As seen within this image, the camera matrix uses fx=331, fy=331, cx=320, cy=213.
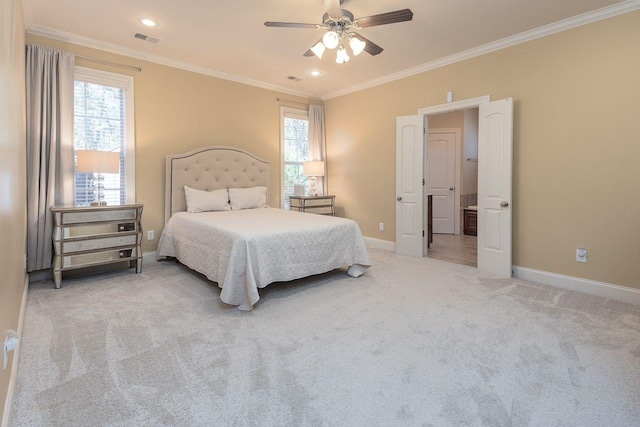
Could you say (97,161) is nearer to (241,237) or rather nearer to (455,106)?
(241,237)

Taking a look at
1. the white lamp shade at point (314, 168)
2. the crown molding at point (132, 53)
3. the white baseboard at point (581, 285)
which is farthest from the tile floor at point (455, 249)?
the crown molding at point (132, 53)

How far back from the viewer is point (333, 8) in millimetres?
2582

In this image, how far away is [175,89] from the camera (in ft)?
14.6

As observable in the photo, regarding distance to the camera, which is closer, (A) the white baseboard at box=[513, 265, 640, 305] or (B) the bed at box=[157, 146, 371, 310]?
(B) the bed at box=[157, 146, 371, 310]

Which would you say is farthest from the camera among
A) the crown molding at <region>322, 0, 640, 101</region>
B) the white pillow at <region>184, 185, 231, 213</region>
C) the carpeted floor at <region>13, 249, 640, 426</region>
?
the white pillow at <region>184, 185, 231, 213</region>

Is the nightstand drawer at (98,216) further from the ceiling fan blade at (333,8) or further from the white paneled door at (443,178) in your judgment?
the white paneled door at (443,178)

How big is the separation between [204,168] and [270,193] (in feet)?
3.94

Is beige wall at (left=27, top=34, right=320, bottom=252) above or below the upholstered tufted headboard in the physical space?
above

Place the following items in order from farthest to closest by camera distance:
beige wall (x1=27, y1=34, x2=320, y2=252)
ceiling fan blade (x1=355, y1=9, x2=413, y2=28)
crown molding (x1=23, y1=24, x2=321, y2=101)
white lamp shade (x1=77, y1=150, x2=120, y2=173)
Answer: beige wall (x1=27, y1=34, x2=320, y2=252) < crown molding (x1=23, y1=24, x2=321, y2=101) < white lamp shade (x1=77, y1=150, x2=120, y2=173) < ceiling fan blade (x1=355, y1=9, x2=413, y2=28)

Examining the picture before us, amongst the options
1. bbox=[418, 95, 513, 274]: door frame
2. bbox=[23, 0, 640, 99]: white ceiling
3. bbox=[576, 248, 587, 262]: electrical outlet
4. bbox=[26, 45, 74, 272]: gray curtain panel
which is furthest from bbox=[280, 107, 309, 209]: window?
bbox=[576, 248, 587, 262]: electrical outlet

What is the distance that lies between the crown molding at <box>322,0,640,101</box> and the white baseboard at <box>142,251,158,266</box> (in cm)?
409

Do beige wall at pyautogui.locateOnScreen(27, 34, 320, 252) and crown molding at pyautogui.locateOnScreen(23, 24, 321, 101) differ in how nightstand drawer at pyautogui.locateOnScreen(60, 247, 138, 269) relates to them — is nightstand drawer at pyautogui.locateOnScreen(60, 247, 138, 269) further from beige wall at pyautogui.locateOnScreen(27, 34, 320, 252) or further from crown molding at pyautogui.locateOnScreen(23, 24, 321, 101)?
crown molding at pyautogui.locateOnScreen(23, 24, 321, 101)

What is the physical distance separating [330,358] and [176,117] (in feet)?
12.6

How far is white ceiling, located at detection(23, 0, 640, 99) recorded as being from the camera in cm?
298
